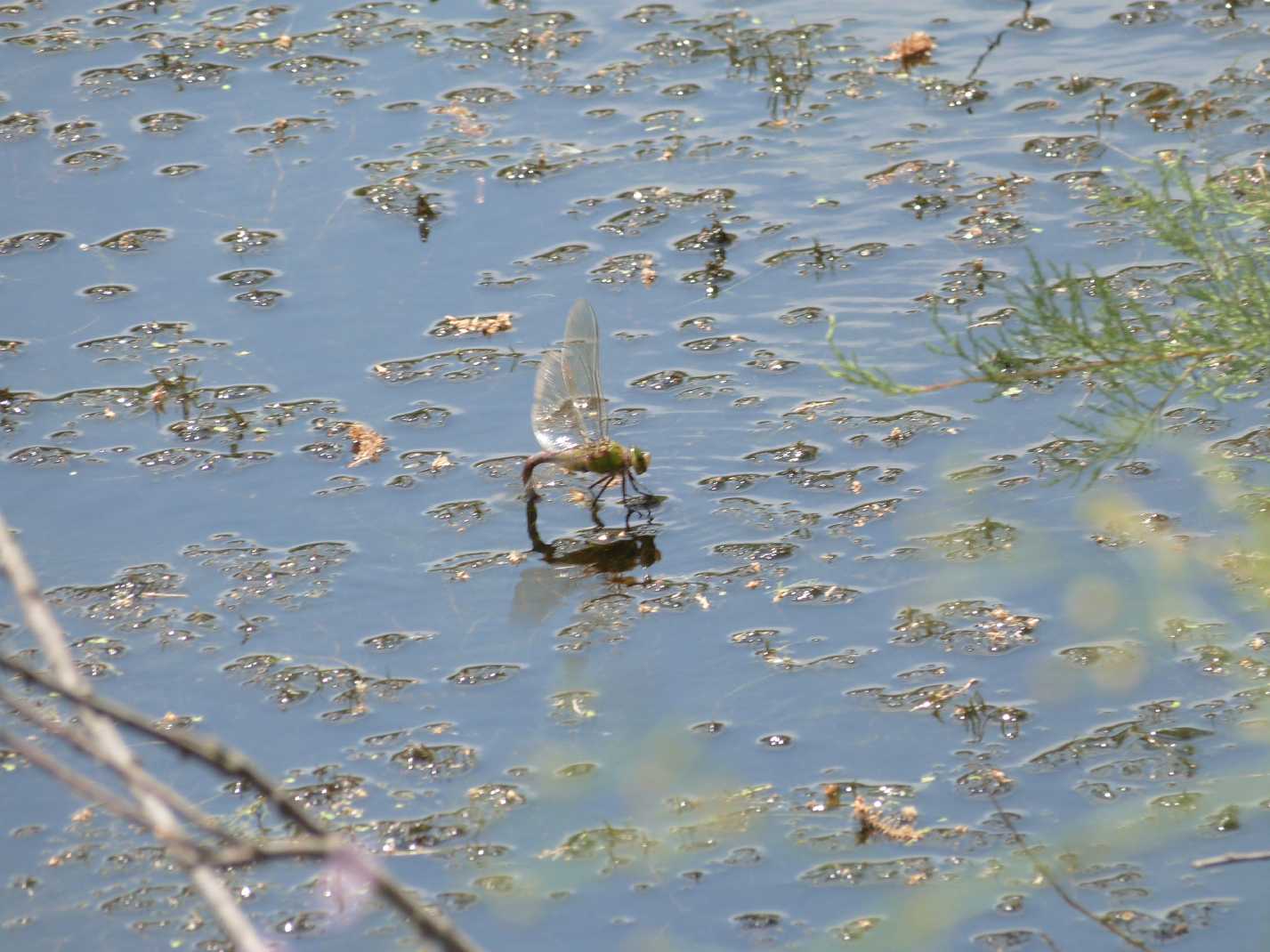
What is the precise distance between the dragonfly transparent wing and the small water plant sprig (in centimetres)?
70

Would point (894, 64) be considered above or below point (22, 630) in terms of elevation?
above

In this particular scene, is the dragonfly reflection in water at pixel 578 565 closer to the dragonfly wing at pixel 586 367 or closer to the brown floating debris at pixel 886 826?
the dragonfly wing at pixel 586 367

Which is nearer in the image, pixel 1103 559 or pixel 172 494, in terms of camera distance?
pixel 1103 559

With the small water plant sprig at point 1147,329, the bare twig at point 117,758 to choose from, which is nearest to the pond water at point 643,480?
the small water plant sprig at point 1147,329

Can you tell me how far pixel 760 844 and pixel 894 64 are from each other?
399 centimetres

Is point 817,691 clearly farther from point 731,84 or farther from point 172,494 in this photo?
point 731,84

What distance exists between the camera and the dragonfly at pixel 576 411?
4.88m

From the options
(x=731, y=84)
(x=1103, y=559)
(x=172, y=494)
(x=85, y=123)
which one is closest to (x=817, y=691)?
(x=1103, y=559)

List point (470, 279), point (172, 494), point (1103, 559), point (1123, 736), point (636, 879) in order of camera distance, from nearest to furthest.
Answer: point (636, 879), point (1123, 736), point (1103, 559), point (172, 494), point (470, 279)

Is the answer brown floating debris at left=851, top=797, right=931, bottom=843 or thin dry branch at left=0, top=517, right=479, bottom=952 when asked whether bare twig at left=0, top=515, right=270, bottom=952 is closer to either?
thin dry branch at left=0, top=517, right=479, bottom=952

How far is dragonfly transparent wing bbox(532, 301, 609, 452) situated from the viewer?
16.1 feet

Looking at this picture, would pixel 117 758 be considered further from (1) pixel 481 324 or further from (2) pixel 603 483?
(1) pixel 481 324

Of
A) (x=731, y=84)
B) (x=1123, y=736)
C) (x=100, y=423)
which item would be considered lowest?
(x=1123, y=736)

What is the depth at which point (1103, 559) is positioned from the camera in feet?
15.0
